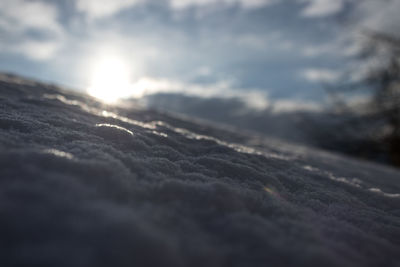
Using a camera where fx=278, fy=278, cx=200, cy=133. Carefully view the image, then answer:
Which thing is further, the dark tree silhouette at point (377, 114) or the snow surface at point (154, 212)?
the dark tree silhouette at point (377, 114)

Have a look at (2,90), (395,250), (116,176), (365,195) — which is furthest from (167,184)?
(2,90)

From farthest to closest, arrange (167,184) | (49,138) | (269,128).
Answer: (269,128) < (49,138) < (167,184)

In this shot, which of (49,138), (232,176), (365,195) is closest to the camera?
(49,138)

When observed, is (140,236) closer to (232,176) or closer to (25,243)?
(25,243)

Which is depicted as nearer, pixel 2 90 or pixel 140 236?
pixel 140 236

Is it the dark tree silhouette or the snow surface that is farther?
the dark tree silhouette

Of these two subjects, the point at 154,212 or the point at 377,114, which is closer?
the point at 154,212

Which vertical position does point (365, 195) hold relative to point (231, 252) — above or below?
above

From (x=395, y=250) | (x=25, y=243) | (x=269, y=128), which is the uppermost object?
(x=269, y=128)
